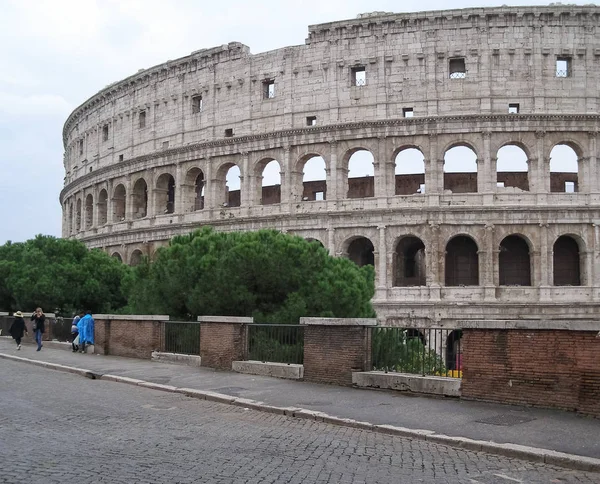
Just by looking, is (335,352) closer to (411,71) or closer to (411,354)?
(411,354)

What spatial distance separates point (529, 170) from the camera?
3278 cm

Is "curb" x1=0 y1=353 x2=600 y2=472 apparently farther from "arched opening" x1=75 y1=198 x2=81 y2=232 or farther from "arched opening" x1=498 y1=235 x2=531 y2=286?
"arched opening" x1=75 y1=198 x2=81 y2=232

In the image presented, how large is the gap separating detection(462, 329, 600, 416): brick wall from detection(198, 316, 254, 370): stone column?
22.2 feet

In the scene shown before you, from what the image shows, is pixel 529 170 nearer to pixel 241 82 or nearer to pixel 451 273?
pixel 451 273

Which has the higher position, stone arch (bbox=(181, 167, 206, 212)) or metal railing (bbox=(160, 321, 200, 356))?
stone arch (bbox=(181, 167, 206, 212))

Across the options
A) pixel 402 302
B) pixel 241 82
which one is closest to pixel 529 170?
pixel 402 302

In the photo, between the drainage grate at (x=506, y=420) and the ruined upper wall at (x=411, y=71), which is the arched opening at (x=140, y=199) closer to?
the ruined upper wall at (x=411, y=71)

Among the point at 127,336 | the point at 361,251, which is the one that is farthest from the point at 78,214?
the point at 127,336

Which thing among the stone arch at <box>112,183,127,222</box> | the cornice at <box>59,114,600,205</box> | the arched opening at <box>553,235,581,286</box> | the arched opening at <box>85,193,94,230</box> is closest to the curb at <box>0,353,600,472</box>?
the cornice at <box>59,114,600,205</box>

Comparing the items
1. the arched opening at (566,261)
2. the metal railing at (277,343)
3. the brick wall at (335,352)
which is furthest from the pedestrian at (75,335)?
the arched opening at (566,261)

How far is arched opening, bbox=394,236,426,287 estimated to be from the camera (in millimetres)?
35031

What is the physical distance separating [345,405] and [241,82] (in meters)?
27.8

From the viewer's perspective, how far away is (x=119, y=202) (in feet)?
149

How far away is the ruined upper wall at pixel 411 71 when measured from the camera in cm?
3291
